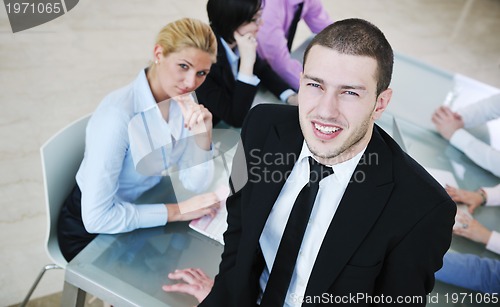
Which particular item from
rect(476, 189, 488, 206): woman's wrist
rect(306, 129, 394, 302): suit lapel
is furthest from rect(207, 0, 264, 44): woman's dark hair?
rect(476, 189, 488, 206): woman's wrist

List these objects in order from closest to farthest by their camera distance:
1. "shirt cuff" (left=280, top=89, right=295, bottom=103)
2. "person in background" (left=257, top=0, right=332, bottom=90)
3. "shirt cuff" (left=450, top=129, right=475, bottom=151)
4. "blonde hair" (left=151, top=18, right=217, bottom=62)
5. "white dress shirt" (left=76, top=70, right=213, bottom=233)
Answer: "white dress shirt" (left=76, top=70, right=213, bottom=233), "blonde hair" (left=151, top=18, right=217, bottom=62), "shirt cuff" (left=450, top=129, right=475, bottom=151), "shirt cuff" (left=280, top=89, right=295, bottom=103), "person in background" (left=257, top=0, right=332, bottom=90)

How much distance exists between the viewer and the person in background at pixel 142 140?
1426 mm

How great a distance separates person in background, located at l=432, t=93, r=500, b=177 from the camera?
1.93 m

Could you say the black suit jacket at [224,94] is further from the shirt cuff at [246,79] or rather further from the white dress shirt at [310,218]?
the white dress shirt at [310,218]

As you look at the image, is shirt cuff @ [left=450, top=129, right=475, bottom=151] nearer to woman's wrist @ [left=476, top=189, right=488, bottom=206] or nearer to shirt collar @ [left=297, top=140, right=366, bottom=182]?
woman's wrist @ [left=476, top=189, right=488, bottom=206]

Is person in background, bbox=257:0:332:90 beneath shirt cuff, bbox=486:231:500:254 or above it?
above

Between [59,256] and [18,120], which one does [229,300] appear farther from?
[18,120]

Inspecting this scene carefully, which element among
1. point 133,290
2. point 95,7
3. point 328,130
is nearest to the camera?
point 328,130

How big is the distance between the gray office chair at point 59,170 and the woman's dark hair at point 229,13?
70cm

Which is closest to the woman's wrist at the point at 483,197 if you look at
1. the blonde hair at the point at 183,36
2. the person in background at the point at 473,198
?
the person in background at the point at 473,198

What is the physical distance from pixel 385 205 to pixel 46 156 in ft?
3.37

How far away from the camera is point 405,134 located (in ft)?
6.77

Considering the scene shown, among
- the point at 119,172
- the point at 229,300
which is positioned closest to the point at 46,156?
the point at 119,172

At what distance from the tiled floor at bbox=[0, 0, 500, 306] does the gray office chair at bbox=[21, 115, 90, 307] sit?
1.95 ft
